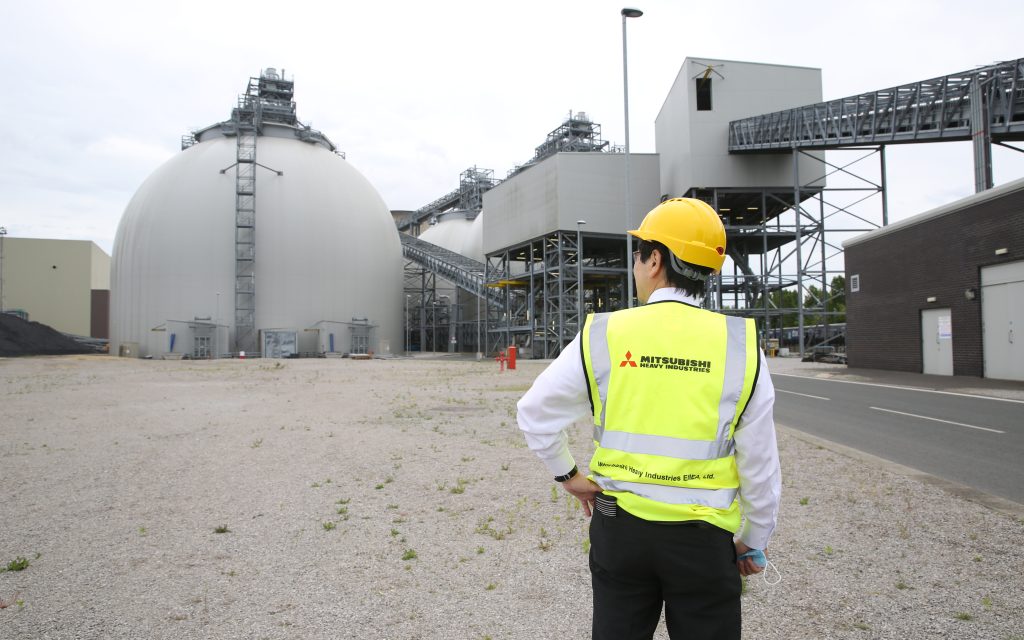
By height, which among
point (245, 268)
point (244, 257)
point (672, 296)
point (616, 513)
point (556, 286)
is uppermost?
point (244, 257)

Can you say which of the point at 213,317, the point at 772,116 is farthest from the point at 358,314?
the point at 772,116

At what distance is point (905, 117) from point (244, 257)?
40.3 meters

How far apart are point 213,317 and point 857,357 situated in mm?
40359

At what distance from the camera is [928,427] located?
9.92m

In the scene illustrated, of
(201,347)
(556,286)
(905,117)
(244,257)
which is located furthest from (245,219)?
(905,117)

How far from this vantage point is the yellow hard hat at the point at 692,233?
2.07m

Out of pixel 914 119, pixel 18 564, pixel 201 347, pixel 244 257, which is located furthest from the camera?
pixel 244 257

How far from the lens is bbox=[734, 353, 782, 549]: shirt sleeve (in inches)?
75.0

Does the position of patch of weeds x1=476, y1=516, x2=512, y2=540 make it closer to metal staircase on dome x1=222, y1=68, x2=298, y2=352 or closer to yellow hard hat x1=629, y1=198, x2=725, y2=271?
yellow hard hat x1=629, y1=198, x2=725, y2=271

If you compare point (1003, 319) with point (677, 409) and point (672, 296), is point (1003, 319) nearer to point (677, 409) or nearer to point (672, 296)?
point (672, 296)

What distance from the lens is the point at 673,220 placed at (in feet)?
6.91

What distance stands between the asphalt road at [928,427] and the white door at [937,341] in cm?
483

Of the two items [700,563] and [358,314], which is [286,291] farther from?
[700,563]

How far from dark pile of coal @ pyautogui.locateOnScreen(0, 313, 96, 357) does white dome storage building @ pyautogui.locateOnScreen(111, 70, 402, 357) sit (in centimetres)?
330
